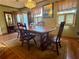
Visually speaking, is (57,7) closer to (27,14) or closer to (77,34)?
(77,34)

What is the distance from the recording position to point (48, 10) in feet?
15.3

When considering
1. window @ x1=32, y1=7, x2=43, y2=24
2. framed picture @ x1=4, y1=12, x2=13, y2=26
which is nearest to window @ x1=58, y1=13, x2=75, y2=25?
window @ x1=32, y1=7, x2=43, y2=24

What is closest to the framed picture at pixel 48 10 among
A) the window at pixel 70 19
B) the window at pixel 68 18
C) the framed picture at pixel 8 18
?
the window at pixel 68 18

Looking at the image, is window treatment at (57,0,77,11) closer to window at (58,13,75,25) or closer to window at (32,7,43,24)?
window at (58,13,75,25)

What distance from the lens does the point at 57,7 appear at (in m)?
4.26

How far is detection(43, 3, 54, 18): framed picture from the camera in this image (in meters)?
4.49

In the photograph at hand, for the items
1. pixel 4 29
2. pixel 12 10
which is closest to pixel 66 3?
pixel 12 10

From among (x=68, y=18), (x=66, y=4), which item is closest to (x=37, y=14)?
(x=66, y=4)

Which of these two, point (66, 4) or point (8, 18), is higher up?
point (66, 4)

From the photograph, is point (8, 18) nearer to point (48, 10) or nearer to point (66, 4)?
point (48, 10)

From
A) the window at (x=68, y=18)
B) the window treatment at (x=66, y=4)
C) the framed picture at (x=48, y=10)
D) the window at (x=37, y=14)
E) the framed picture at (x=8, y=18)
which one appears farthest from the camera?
the framed picture at (x=8, y=18)

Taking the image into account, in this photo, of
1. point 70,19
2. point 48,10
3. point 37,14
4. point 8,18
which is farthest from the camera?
point 8,18

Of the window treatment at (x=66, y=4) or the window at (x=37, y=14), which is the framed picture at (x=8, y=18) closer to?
the window at (x=37, y=14)

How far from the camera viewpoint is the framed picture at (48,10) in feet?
14.7
